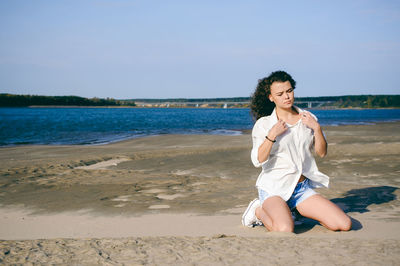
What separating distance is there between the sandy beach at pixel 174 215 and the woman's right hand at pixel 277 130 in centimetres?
103

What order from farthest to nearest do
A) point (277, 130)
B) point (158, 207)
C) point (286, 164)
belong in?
point (158, 207)
point (286, 164)
point (277, 130)

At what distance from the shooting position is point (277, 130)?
391 cm

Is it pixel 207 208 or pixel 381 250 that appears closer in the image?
pixel 381 250

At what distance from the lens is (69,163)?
989cm

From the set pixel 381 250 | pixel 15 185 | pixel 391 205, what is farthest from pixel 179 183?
pixel 381 250

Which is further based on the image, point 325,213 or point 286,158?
point 286,158

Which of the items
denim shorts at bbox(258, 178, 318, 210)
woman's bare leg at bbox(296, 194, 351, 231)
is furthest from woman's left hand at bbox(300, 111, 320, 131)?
woman's bare leg at bbox(296, 194, 351, 231)

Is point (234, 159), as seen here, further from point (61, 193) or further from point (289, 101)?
point (289, 101)

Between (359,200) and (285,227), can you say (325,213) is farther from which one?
(359,200)

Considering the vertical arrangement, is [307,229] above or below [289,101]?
below

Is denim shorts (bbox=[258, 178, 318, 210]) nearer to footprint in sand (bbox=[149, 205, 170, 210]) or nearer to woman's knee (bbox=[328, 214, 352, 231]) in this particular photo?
woman's knee (bbox=[328, 214, 352, 231])

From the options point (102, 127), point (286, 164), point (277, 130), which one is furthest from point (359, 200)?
point (102, 127)

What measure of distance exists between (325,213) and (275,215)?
55 cm

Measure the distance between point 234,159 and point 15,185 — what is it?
558cm
